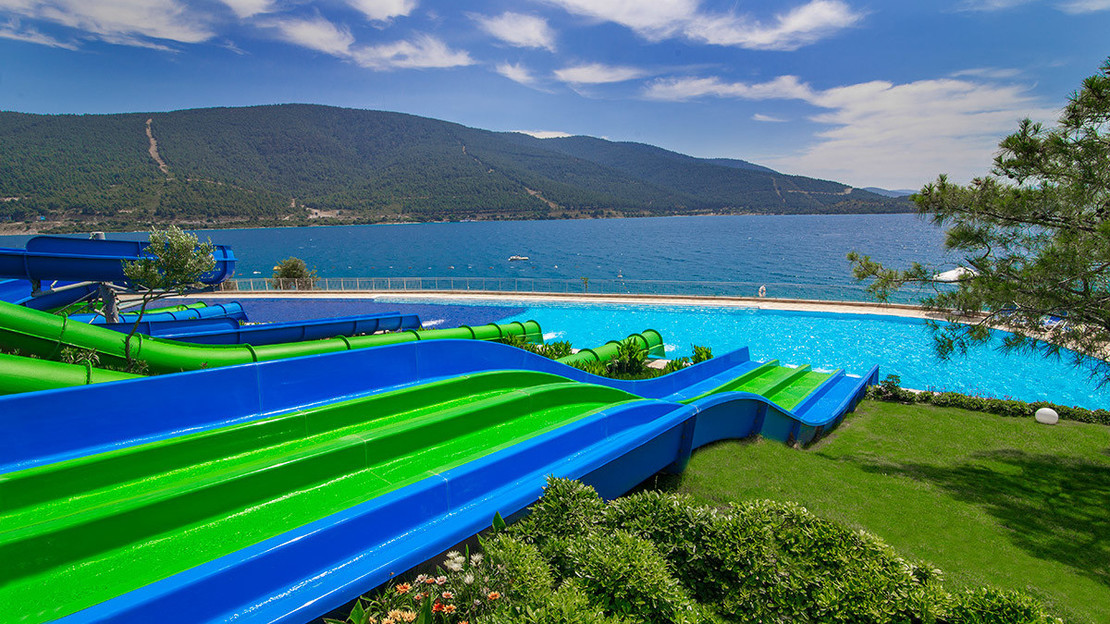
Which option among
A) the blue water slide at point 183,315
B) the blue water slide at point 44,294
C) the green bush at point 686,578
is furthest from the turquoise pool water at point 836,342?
the green bush at point 686,578

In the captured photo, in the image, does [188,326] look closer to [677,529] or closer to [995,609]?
[677,529]

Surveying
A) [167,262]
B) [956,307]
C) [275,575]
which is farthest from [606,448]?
[167,262]

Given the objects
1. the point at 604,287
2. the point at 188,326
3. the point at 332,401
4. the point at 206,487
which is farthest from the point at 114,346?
the point at 604,287

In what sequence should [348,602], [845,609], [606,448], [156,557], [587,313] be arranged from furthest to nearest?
[587,313] → [606,448] → [156,557] → [348,602] → [845,609]

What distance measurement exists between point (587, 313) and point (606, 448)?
2121cm

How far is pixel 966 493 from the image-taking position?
25.9 feet

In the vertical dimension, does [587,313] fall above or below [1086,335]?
below

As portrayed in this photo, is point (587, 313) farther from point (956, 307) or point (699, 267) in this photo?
point (699, 267)

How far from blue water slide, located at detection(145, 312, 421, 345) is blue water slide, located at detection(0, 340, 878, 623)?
802 centimetres

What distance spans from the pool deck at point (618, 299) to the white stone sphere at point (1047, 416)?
1276cm

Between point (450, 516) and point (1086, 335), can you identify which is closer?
point (450, 516)

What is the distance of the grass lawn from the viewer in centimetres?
547

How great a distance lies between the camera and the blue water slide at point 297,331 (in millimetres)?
13531

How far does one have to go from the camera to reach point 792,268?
78500 mm
